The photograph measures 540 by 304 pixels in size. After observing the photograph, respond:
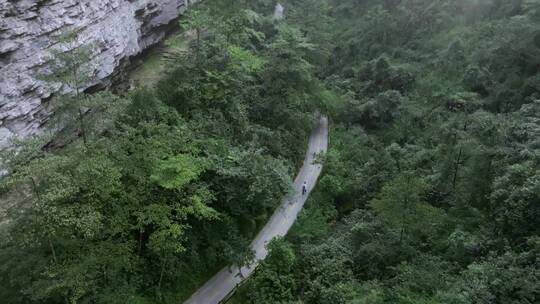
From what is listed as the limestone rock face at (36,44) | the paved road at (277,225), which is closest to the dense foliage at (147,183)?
the paved road at (277,225)

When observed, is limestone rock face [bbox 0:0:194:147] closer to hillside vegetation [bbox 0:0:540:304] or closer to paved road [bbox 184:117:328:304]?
hillside vegetation [bbox 0:0:540:304]

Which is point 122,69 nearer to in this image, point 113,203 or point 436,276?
point 113,203

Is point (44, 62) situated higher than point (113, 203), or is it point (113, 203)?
point (44, 62)

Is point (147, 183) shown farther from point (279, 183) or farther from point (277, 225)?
point (277, 225)

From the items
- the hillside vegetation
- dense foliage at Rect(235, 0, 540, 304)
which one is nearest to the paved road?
the hillside vegetation

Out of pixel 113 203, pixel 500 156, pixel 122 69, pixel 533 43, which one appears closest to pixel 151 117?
pixel 113 203

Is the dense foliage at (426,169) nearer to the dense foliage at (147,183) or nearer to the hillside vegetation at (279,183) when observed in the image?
the hillside vegetation at (279,183)

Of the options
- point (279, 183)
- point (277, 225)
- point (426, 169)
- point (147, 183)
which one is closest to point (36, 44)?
point (147, 183)
